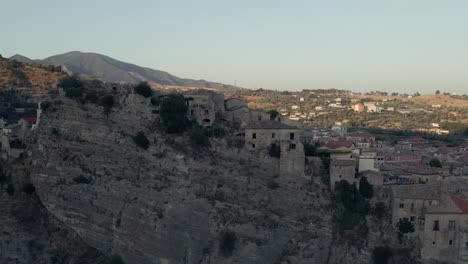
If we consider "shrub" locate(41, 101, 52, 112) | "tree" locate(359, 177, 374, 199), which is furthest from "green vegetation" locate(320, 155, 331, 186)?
"shrub" locate(41, 101, 52, 112)

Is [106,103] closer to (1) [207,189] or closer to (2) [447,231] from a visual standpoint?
(1) [207,189]

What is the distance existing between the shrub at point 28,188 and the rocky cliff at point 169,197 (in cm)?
36

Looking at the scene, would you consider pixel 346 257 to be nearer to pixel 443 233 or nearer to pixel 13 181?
pixel 443 233

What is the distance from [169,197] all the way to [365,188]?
1089cm

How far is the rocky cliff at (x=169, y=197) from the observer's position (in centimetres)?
3272

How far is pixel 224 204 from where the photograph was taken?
33844mm

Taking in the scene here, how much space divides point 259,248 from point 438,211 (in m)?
9.54

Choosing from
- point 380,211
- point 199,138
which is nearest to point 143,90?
point 199,138

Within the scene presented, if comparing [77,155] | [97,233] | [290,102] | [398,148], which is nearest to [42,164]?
[77,155]

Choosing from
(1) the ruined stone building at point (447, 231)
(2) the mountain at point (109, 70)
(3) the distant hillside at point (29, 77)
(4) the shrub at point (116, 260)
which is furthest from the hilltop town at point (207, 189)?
Result: (2) the mountain at point (109, 70)

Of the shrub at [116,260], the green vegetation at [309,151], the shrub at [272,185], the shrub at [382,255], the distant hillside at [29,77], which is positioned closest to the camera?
the shrub at [116,260]

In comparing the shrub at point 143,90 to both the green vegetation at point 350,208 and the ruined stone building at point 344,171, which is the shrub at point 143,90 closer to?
the ruined stone building at point 344,171

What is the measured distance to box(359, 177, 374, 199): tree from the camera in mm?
34188

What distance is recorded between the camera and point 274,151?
35.5m
